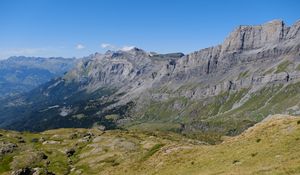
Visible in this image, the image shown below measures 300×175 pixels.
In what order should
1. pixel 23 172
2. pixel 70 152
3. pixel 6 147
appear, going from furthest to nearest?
pixel 6 147 < pixel 70 152 < pixel 23 172

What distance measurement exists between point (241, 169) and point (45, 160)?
91367mm

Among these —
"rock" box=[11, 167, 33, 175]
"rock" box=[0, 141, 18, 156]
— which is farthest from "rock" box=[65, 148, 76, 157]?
"rock" box=[11, 167, 33, 175]

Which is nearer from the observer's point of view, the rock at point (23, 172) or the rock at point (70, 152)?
the rock at point (23, 172)

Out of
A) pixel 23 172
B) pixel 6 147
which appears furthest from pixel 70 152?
pixel 23 172

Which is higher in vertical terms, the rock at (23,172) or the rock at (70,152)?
the rock at (23,172)

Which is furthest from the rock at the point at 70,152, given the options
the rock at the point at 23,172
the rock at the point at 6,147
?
the rock at the point at 23,172

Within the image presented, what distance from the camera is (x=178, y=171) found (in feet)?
163

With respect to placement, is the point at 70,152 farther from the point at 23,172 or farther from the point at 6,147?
the point at 23,172

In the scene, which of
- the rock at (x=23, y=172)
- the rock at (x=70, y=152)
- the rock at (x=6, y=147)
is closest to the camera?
the rock at (x=23, y=172)

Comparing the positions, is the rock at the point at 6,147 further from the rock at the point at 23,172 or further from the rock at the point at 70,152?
the rock at the point at 23,172

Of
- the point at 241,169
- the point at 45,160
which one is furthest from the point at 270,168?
the point at 45,160

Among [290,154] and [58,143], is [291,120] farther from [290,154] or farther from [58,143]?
[58,143]

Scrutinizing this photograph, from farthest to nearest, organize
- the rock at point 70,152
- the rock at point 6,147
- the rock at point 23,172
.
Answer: the rock at point 6,147 < the rock at point 70,152 < the rock at point 23,172

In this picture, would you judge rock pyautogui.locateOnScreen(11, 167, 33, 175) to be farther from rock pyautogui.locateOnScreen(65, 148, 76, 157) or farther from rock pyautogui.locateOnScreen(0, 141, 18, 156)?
rock pyautogui.locateOnScreen(0, 141, 18, 156)
